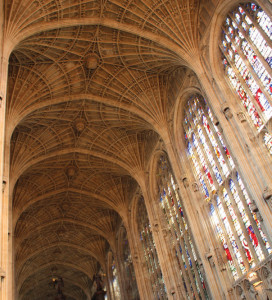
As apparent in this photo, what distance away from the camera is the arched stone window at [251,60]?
13641 millimetres

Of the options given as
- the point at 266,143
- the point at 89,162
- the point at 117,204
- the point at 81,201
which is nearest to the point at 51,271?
the point at 81,201

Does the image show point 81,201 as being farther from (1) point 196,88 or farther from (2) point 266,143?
(2) point 266,143

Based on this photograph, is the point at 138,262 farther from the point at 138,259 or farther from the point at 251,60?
the point at 251,60

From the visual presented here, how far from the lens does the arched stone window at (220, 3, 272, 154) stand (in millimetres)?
13641

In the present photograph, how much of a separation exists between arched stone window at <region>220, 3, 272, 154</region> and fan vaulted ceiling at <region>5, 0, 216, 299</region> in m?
2.23

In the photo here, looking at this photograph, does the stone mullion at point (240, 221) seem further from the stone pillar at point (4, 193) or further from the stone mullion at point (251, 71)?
the stone pillar at point (4, 193)

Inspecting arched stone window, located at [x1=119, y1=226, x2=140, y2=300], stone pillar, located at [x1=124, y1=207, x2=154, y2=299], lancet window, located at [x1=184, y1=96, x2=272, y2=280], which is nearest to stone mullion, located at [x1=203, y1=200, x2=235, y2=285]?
lancet window, located at [x1=184, y1=96, x2=272, y2=280]

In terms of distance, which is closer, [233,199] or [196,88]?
[233,199]

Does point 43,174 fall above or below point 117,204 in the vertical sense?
above

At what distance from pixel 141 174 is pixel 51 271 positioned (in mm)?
24947

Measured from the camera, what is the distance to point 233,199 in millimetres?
15688

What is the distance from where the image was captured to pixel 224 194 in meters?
16.6

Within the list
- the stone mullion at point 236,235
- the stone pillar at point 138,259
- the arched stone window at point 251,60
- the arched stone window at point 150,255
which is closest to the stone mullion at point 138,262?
the stone pillar at point 138,259

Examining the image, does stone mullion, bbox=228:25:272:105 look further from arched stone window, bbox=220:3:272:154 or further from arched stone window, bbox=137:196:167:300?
arched stone window, bbox=137:196:167:300
